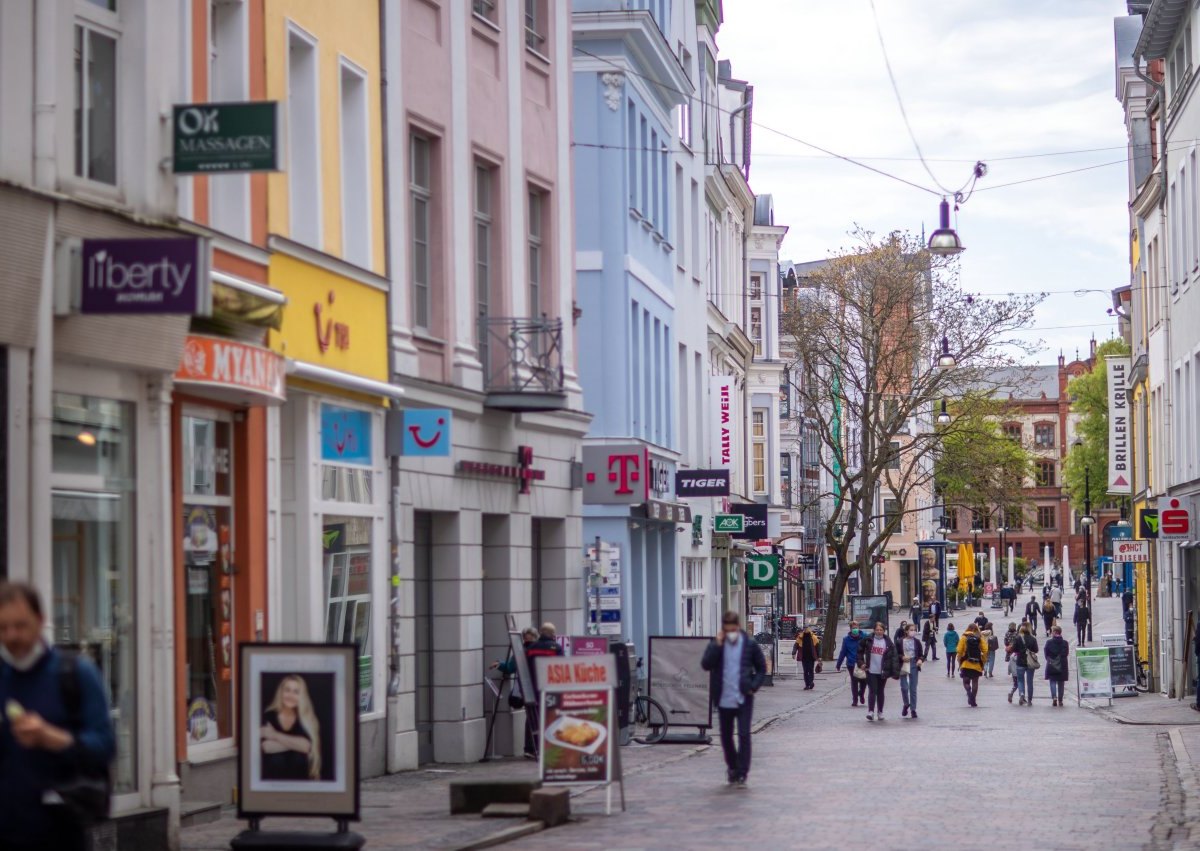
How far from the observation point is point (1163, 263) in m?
42.7

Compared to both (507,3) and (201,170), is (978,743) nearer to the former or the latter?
(507,3)

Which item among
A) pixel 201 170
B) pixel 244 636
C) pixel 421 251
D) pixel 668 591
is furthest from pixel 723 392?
pixel 201 170

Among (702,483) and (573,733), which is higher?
(702,483)

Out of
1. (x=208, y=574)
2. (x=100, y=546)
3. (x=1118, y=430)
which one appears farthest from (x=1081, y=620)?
(x=100, y=546)

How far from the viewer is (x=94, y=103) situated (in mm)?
14258

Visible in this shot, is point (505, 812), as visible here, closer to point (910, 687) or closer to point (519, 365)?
point (519, 365)

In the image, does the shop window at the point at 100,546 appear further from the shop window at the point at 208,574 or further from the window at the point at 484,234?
the window at the point at 484,234

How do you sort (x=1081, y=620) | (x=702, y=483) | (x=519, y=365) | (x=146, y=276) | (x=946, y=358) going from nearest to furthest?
(x=146, y=276)
(x=519, y=365)
(x=702, y=483)
(x=946, y=358)
(x=1081, y=620)

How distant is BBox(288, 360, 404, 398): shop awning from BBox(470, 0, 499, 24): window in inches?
242

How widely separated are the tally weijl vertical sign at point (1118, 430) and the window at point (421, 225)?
30564mm

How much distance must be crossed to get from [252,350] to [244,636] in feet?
9.34

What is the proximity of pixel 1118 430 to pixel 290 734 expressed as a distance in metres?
40.4

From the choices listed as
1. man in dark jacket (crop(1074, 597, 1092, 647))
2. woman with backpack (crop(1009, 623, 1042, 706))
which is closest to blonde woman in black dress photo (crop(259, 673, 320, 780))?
woman with backpack (crop(1009, 623, 1042, 706))

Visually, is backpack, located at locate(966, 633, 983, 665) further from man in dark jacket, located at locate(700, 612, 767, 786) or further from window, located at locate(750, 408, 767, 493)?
window, located at locate(750, 408, 767, 493)
